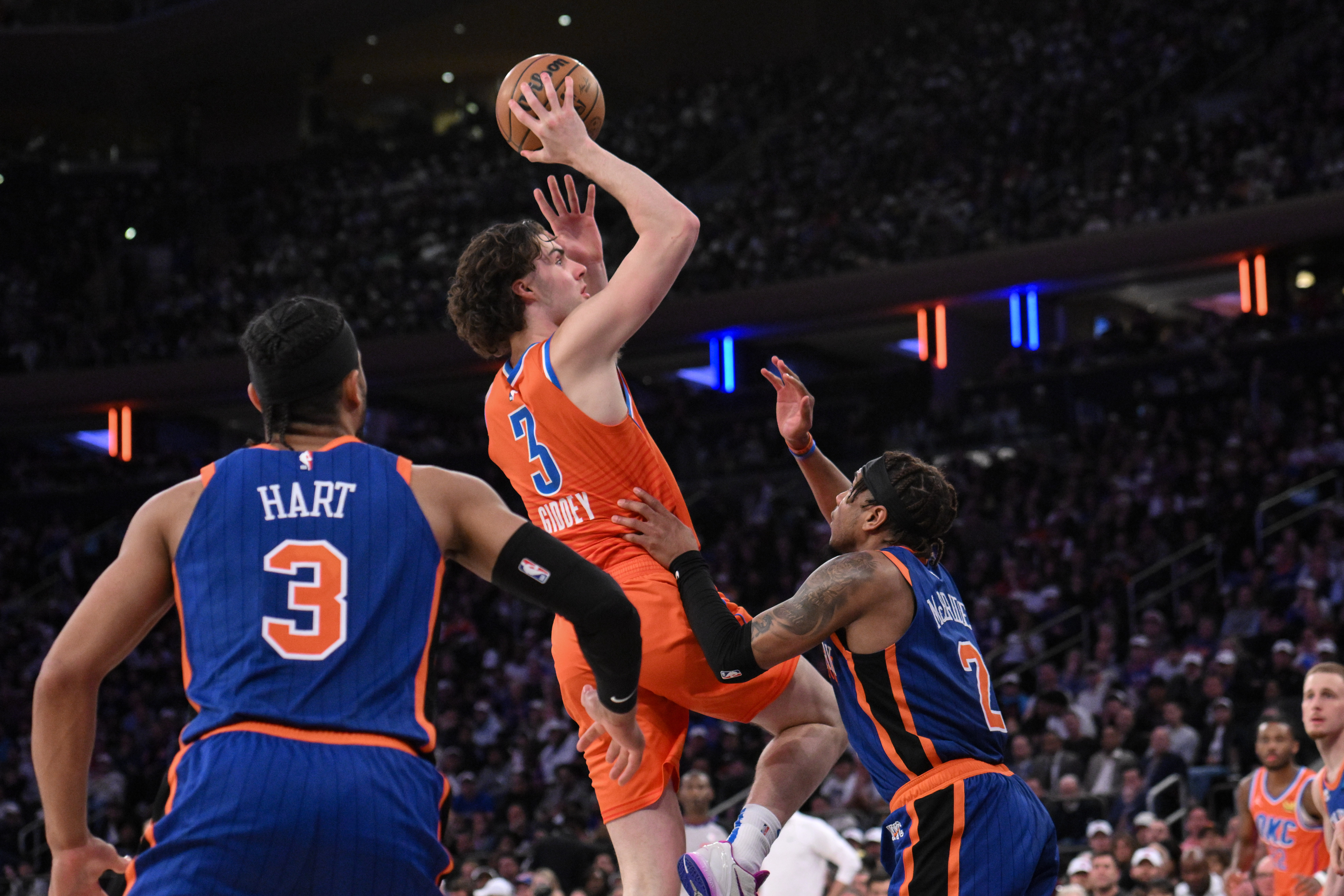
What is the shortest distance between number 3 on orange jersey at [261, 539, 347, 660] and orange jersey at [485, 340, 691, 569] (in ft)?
5.52

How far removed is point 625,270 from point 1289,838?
566 centimetres

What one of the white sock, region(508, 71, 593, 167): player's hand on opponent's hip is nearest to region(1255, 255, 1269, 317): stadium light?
region(508, 71, 593, 167): player's hand on opponent's hip

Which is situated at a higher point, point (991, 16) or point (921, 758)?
point (991, 16)

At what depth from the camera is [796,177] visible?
26641 mm

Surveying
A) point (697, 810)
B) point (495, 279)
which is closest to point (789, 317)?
point (697, 810)

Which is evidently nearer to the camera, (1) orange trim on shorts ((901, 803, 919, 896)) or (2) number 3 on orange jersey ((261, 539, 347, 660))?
(2) number 3 on orange jersey ((261, 539, 347, 660))

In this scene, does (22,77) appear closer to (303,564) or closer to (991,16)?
(991,16)

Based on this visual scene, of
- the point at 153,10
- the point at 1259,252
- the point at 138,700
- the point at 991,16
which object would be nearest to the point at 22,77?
the point at 153,10

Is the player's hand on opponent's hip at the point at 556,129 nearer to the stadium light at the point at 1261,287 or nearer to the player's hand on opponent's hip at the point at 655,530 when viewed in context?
the player's hand on opponent's hip at the point at 655,530

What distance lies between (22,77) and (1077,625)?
80.1 feet

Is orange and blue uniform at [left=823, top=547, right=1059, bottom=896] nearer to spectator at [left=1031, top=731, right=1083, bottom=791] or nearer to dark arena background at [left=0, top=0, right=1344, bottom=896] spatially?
dark arena background at [left=0, top=0, right=1344, bottom=896]

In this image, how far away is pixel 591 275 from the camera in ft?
16.5

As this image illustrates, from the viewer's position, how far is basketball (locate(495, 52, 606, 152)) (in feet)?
16.6

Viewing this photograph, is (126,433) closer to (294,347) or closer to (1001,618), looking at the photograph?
(1001,618)
